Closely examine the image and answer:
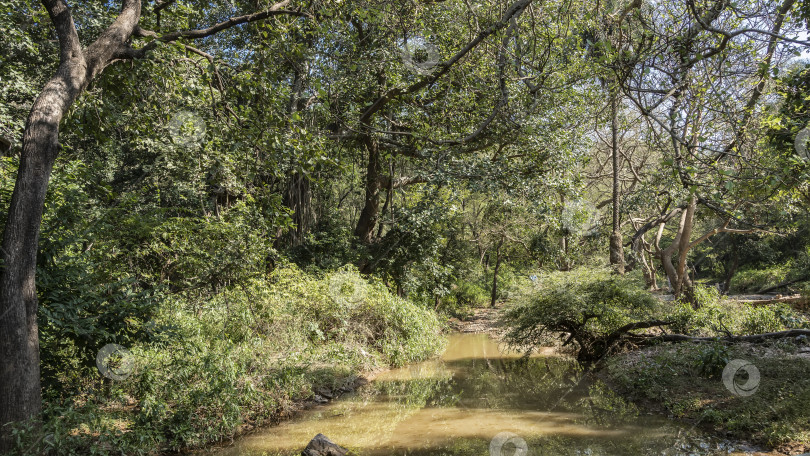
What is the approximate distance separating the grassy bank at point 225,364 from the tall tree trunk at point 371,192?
12.8 ft

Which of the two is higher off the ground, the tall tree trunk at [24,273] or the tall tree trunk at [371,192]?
the tall tree trunk at [371,192]

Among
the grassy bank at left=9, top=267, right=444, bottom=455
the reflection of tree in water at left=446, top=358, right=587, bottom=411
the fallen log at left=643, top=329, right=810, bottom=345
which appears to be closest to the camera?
the grassy bank at left=9, top=267, right=444, bottom=455

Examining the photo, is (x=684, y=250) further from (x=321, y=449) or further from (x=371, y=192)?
(x=321, y=449)

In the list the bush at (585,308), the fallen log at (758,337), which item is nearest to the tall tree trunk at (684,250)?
the bush at (585,308)

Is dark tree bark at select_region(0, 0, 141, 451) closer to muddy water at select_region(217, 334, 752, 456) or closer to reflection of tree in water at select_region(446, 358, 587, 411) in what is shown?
muddy water at select_region(217, 334, 752, 456)

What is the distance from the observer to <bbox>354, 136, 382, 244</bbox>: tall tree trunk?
15.0 m

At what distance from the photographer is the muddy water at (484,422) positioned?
6.09 metres

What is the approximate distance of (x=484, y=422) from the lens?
732 cm

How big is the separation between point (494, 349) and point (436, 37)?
368 inches

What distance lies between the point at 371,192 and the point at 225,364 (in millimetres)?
9637

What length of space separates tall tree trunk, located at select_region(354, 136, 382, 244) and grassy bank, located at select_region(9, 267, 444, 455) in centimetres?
391

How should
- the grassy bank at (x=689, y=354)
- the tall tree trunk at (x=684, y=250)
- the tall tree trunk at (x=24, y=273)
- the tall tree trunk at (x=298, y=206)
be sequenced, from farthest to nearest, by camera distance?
1. the tall tree trunk at (x=298, y=206)
2. the tall tree trunk at (x=684, y=250)
3. the grassy bank at (x=689, y=354)
4. the tall tree trunk at (x=24, y=273)

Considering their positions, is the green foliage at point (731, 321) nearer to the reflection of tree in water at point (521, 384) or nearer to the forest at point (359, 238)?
the forest at point (359, 238)

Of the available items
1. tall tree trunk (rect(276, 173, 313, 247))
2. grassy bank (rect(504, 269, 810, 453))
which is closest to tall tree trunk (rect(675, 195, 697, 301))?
grassy bank (rect(504, 269, 810, 453))
